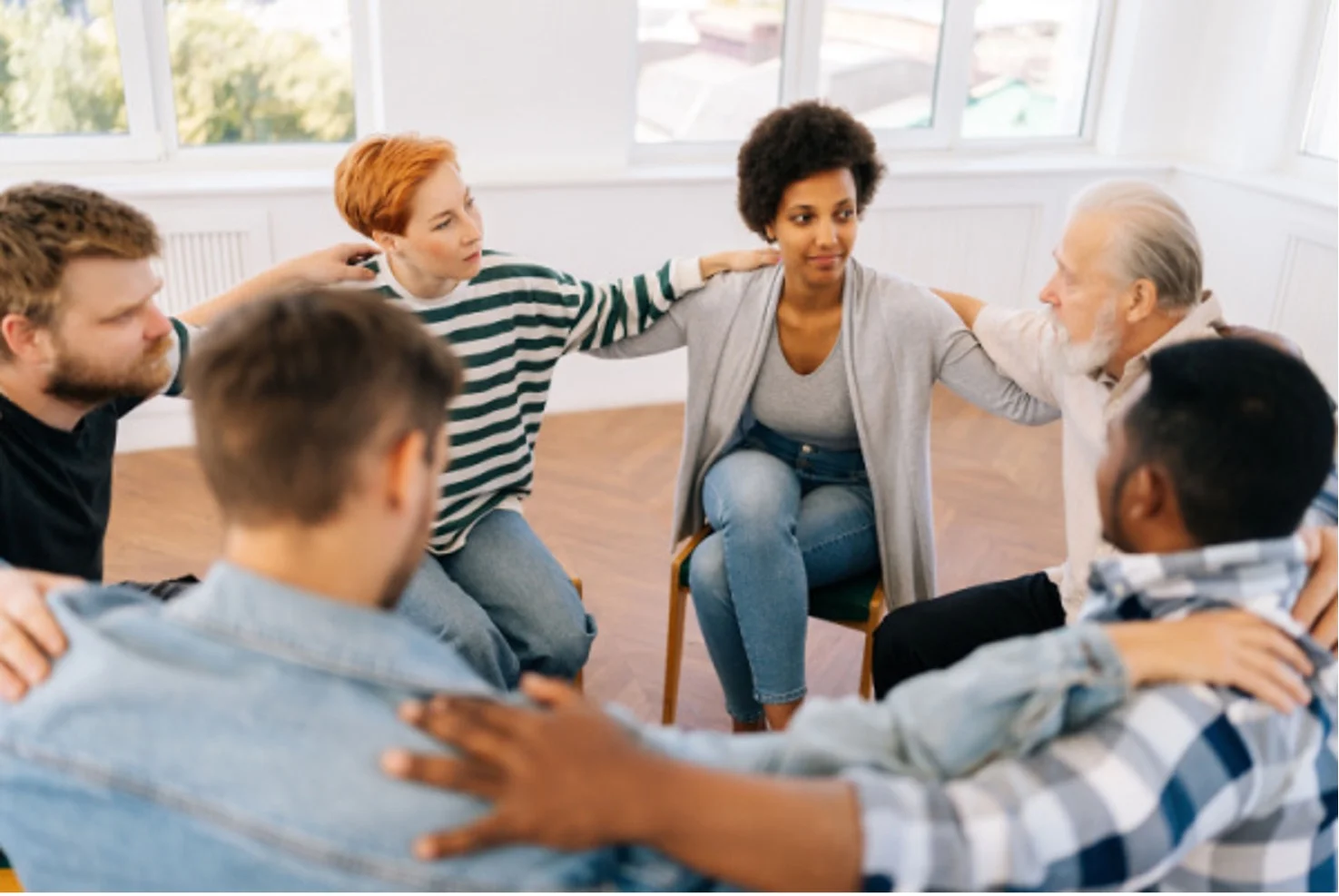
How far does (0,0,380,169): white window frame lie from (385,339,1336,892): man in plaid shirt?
11.0 ft

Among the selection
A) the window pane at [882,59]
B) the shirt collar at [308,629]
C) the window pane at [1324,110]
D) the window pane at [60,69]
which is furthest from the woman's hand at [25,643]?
the window pane at [1324,110]

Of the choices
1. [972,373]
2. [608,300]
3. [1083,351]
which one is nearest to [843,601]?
[972,373]

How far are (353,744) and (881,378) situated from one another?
1.50 m

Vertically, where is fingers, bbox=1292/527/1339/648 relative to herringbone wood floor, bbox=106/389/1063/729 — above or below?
above

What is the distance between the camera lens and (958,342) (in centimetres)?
214

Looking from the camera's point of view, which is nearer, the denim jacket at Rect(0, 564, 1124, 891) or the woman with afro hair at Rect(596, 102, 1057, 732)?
the denim jacket at Rect(0, 564, 1124, 891)

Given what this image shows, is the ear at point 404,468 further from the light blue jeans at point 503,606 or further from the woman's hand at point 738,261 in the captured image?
the woman's hand at point 738,261

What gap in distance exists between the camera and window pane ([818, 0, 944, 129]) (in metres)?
4.47

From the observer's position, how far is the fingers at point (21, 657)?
104 cm

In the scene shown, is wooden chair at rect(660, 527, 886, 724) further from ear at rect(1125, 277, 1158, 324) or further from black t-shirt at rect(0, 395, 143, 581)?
black t-shirt at rect(0, 395, 143, 581)

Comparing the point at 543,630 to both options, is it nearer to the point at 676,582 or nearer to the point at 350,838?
the point at 676,582

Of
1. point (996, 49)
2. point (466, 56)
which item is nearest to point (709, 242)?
point (466, 56)

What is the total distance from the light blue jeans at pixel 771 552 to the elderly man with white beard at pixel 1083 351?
0.19 meters

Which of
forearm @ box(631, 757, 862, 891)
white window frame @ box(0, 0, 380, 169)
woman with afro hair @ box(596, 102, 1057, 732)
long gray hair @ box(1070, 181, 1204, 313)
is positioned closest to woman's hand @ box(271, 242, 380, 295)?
woman with afro hair @ box(596, 102, 1057, 732)
